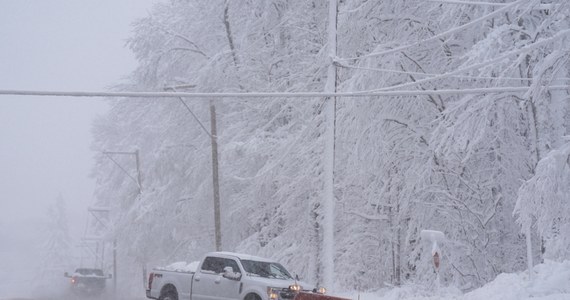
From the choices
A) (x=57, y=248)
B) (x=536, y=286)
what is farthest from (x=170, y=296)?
(x=57, y=248)

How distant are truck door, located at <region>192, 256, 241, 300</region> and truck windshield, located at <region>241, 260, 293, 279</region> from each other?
0.25 meters

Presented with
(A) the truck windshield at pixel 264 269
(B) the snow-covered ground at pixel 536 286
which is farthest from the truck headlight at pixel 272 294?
(B) the snow-covered ground at pixel 536 286

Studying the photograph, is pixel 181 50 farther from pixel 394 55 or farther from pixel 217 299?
pixel 217 299

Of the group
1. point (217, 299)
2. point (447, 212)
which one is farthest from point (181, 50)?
point (217, 299)

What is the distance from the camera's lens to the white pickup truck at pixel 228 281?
15.0 metres

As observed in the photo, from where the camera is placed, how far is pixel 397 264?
2441 centimetres

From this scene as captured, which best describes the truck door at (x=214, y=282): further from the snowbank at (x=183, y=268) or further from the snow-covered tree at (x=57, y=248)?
the snow-covered tree at (x=57, y=248)

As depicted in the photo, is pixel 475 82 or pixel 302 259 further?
pixel 302 259

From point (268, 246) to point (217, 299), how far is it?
33.2 feet

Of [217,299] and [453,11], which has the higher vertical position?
[453,11]

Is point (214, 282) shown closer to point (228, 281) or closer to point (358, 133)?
point (228, 281)

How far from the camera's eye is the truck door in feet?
52.2

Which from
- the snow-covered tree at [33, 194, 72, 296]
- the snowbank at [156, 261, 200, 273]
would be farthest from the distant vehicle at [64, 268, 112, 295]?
the snow-covered tree at [33, 194, 72, 296]

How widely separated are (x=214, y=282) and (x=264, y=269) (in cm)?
119
